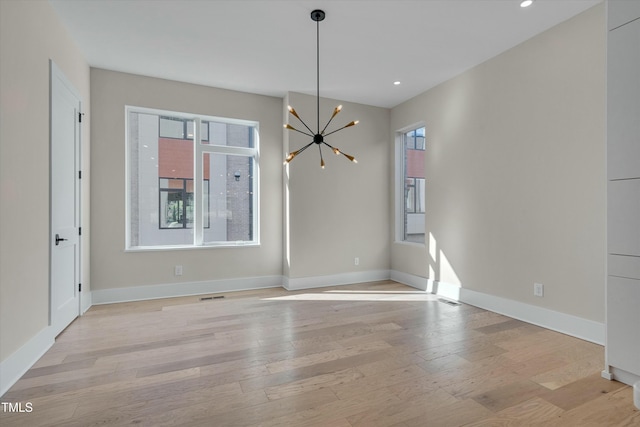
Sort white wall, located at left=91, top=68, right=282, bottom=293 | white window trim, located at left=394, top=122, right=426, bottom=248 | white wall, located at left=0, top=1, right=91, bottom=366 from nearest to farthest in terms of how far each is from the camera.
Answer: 1. white wall, located at left=0, top=1, right=91, bottom=366
2. white wall, located at left=91, top=68, right=282, bottom=293
3. white window trim, located at left=394, top=122, right=426, bottom=248

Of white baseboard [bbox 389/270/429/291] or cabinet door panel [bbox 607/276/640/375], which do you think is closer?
cabinet door panel [bbox 607/276/640/375]

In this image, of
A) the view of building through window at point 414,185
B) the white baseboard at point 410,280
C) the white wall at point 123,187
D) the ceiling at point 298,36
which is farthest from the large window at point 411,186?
the white wall at point 123,187

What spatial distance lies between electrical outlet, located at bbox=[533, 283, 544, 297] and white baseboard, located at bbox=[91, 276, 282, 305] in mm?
3389

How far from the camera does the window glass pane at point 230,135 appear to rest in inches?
189

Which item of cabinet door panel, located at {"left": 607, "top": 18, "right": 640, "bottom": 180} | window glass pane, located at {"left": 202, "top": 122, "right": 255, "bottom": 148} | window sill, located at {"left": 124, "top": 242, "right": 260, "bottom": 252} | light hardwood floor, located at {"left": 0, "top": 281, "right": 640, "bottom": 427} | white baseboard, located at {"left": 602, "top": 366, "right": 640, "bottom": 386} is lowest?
light hardwood floor, located at {"left": 0, "top": 281, "right": 640, "bottom": 427}

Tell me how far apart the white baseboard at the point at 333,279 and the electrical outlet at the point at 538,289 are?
254 cm

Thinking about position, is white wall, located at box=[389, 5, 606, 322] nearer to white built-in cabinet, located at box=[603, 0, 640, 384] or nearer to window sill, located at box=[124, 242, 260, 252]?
white built-in cabinet, located at box=[603, 0, 640, 384]

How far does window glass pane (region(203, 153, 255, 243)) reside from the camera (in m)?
4.82

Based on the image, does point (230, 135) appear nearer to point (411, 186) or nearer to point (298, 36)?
point (298, 36)

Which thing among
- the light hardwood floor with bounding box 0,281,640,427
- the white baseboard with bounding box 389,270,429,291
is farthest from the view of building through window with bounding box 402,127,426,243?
the light hardwood floor with bounding box 0,281,640,427

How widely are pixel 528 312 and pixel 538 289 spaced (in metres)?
0.28

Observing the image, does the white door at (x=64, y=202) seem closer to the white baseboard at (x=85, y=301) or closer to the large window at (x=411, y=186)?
the white baseboard at (x=85, y=301)

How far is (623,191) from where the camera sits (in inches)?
82.7

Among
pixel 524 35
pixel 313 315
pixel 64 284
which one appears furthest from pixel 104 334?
pixel 524 35
